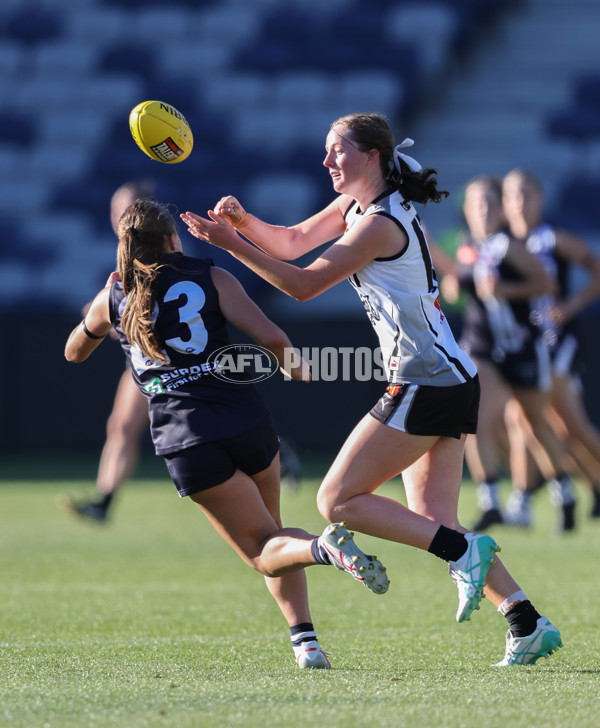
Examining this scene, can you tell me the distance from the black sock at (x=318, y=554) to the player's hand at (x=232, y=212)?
3.98ft

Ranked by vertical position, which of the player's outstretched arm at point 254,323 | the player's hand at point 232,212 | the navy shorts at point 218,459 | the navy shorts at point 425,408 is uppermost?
the player's hand at point 232,212

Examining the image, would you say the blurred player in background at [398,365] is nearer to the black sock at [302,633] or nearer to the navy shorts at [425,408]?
the navy shorts at [425,408]

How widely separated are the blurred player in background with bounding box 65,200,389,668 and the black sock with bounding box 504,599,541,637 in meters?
0.66

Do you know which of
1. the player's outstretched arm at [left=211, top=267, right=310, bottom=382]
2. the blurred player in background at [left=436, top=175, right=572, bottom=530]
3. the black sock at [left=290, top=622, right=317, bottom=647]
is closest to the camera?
the player's outstretched arm at [left=211, top=267, right=310, bottom=382]

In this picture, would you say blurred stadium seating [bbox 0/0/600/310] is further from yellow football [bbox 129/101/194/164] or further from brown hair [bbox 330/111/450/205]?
brown hair [bbox 330/111/450/205]

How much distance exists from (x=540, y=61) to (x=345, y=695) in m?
14.9

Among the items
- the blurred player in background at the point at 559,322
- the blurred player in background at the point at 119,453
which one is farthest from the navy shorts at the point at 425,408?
the blurred player in background at the point at 559,322

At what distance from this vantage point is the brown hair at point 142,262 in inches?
157

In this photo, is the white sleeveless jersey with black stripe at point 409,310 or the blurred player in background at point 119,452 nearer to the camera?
the white sleeveless jersey with black stripe at point 409,310

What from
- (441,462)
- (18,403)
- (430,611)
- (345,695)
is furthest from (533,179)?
(18,403)

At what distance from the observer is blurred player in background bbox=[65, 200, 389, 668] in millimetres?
3982

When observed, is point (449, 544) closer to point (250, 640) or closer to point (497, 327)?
point (250, 640)

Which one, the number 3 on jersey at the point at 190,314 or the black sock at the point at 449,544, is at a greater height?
the number 3 on jersey at the point at 190,314

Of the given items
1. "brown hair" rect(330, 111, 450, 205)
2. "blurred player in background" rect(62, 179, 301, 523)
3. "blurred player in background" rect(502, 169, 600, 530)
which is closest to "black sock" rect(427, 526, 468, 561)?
"brown hair" rect(330, 111, 450, 205)
